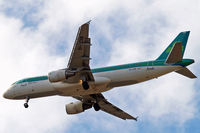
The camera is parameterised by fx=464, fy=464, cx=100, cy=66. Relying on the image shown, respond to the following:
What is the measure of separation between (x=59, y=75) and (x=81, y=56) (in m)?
2.98

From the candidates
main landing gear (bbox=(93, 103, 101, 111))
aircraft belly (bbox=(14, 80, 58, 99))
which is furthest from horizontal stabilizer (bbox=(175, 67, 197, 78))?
aircraft belly (bbox=(14, 80, 58, 99))

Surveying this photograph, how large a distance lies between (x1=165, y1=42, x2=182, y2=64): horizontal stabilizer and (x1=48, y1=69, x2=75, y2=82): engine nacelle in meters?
9.10

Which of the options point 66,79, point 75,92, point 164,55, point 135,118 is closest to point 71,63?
point 66,79

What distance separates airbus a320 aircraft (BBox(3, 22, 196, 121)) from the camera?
41.7 metres

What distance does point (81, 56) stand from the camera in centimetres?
4103

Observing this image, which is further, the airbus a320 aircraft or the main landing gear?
the main landing gear

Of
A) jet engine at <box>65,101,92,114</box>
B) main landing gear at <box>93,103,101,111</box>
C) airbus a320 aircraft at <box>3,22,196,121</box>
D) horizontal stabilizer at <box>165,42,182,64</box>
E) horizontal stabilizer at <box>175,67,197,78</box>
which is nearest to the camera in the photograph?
horizontal stabilizer at <box>165,42,182,64</box>

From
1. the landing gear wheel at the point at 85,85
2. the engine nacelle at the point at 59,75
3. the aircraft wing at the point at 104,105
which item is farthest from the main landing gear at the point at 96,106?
the engine nacelle at the point at 59,75

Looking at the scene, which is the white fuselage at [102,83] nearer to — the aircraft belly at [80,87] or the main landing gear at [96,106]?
the aircraft belly at [80,87]

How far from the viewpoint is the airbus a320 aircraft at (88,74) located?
4169 centimetres

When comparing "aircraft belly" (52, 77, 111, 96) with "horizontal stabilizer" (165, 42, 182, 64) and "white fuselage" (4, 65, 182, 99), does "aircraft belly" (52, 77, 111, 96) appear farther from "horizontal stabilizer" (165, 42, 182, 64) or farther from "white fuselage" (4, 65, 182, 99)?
"horizontal stabilizer" (165, 42, 182, 64)

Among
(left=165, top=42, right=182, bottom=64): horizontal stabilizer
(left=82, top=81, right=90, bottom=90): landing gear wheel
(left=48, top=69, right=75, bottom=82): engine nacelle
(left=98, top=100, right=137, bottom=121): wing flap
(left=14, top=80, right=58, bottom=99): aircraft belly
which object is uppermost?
(left=165, top=42, right=182, bottom=64): horizontal stabilizer

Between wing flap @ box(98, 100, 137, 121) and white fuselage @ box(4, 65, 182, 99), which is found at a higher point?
white fuselage @ box(4, 65, 182, 99)

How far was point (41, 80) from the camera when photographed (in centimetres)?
4678
